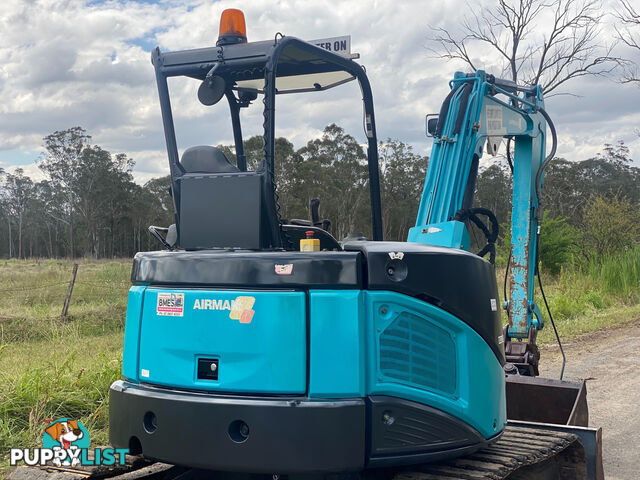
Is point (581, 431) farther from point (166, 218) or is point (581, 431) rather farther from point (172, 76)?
point (166, 218)

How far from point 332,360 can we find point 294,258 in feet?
1.46

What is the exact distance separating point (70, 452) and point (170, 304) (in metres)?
1.09

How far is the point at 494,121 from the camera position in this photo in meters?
5.48

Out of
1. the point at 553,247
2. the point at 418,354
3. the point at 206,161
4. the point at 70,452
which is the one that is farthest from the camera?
the point at 553,247

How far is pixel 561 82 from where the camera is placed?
20.7m

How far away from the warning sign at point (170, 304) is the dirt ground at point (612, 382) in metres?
3.69

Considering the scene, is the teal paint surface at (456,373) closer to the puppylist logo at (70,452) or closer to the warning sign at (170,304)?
the warning sign at (170,304)

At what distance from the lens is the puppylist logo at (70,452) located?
3244 mm

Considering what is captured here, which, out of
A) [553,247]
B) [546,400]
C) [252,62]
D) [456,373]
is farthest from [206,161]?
[553,247]

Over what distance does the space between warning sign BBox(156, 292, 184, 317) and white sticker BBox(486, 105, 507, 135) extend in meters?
3.35

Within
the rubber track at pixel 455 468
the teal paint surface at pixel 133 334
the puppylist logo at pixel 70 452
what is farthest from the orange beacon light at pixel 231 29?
the rubber track at pixel 455 468

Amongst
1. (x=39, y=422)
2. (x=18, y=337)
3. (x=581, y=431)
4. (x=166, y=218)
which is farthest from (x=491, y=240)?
(x=166, y=218)

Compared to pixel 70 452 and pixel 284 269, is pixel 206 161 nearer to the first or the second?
pixel 284 269

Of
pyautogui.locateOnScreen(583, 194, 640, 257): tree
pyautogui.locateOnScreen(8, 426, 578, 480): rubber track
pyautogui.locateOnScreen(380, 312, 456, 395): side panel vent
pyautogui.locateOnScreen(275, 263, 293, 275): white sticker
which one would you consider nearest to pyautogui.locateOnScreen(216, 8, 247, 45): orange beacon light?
pyautogui.locateOnScreen(275, 263, 293, 275): white sticker
